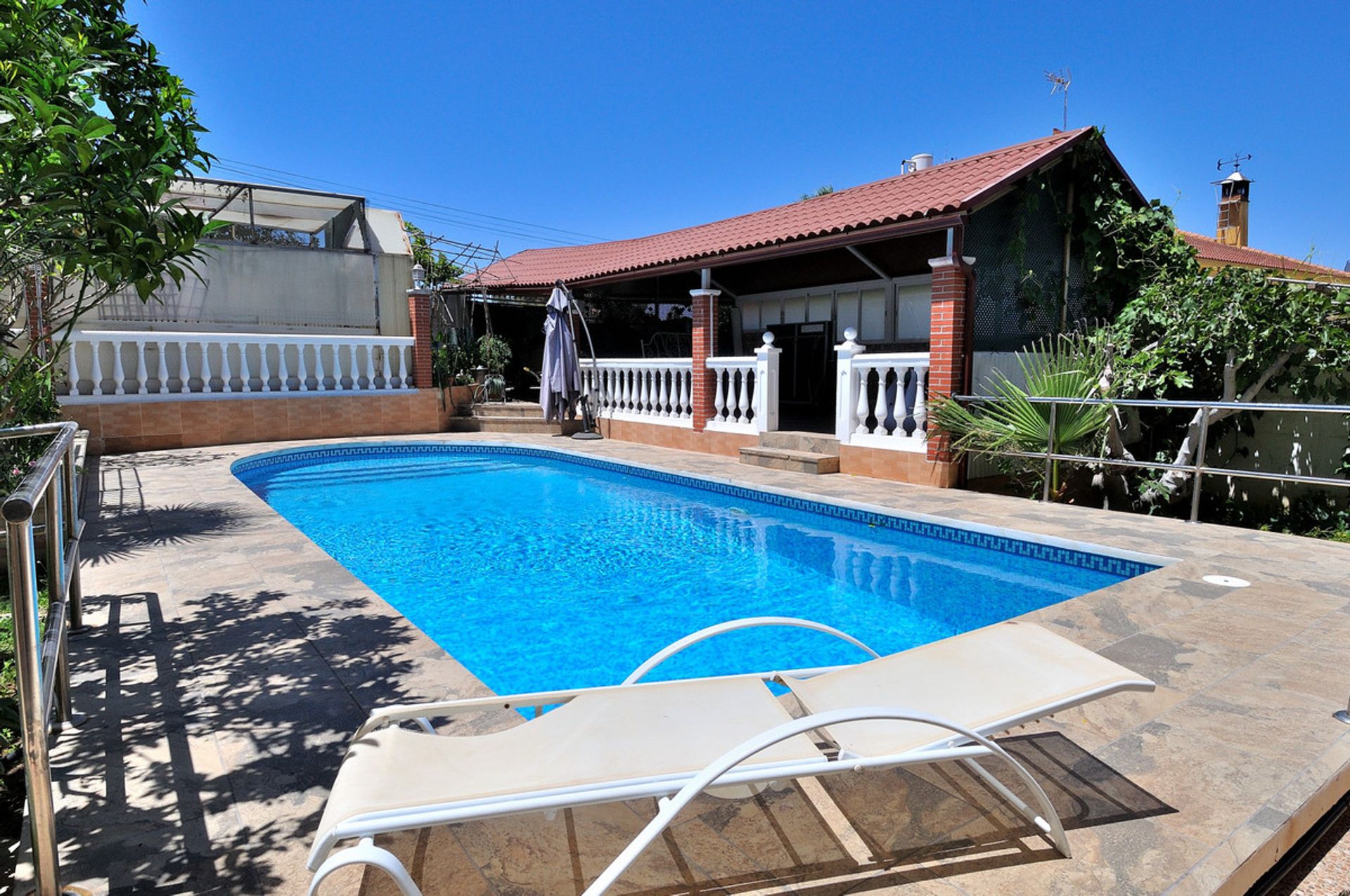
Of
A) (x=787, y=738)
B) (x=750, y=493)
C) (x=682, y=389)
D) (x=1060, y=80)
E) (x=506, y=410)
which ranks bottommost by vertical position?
(x=750, y=493)

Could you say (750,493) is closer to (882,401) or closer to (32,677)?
(882,401)

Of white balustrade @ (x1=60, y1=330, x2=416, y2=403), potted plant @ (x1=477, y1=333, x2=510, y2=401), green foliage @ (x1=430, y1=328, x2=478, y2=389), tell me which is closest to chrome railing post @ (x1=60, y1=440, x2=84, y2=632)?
white balustrade @ (x1=60, y1=330, x2=416, y2=403)

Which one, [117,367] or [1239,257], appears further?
[1239,257]

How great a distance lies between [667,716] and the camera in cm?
222

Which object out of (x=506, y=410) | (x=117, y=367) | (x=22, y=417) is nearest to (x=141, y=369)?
(x=117, y=367)

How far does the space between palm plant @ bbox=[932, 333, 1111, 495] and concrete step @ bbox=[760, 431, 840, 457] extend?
71.1 inches

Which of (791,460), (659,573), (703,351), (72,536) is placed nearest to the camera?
(72,536)

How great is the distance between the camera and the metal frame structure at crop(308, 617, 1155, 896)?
1.58 metres

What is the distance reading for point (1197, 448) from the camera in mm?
7246

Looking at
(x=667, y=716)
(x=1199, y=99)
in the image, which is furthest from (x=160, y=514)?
(x=1199, y=99)

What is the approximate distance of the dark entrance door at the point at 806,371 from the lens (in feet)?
43.9

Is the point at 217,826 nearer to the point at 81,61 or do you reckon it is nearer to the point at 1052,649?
the point at 81,61

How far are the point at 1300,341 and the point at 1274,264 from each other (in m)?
16.7

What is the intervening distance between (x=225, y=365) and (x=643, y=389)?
23.6ft
